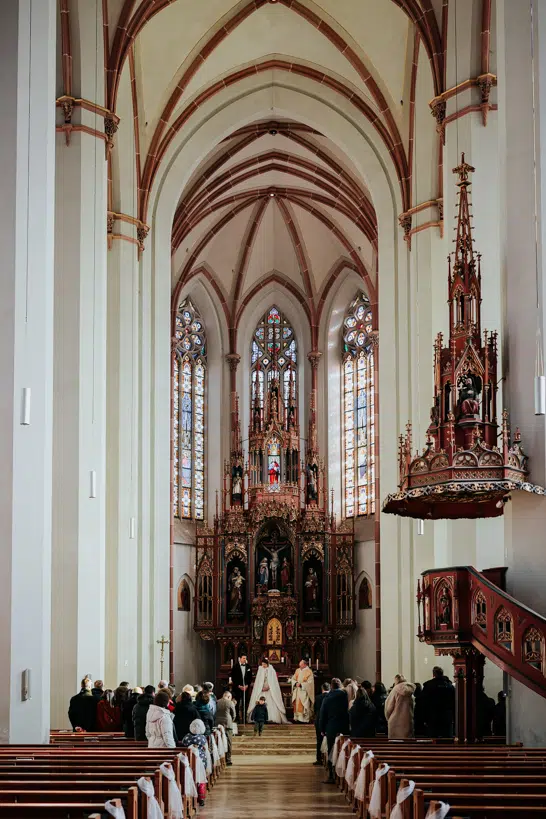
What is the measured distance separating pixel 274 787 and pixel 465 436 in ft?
15.0

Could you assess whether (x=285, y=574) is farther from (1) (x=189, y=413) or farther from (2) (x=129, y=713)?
(2) (x=129, y=713)

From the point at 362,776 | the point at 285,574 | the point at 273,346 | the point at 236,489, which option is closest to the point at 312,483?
the point at 236,489

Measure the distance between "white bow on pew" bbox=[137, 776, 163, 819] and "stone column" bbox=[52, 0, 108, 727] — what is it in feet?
29.7

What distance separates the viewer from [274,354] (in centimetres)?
3334

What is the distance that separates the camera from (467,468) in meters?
12.5

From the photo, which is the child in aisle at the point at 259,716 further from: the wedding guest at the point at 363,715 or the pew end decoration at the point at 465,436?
the pew end decoration at the point at 465,436

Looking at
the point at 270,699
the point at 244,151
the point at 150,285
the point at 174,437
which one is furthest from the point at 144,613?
A: the point at 244,151

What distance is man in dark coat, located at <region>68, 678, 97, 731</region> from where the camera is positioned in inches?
577

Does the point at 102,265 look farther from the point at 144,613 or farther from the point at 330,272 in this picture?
the point at 330,272

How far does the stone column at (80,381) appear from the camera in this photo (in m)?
16.6

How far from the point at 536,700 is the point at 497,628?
85 centimetres

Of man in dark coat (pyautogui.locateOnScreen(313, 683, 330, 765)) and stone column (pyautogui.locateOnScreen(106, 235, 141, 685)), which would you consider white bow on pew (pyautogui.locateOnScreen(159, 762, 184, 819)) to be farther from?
stone column (pyautogui.locateOnScreen(106, 235, 141, 685))

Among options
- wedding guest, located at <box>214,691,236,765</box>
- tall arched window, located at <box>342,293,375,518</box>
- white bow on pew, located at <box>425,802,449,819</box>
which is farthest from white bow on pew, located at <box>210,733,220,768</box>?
tall arched window, located at <box>342,293,375,518</box>

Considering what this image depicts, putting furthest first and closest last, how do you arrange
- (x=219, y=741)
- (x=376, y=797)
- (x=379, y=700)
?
(x=219, y=741), (x=379, y=700), (x=376, y=797)
